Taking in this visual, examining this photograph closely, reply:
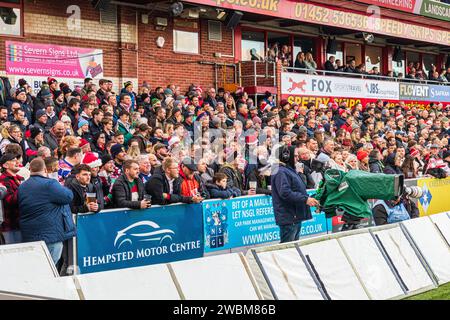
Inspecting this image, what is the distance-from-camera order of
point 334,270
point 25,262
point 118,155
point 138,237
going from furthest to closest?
point 118,155 → point 138,237 → point 334,270 → point 25,262

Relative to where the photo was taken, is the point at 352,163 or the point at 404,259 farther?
the point at 352,163

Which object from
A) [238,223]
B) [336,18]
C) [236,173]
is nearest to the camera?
[238,223]

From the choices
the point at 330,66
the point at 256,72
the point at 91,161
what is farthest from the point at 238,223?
the point at 330,66

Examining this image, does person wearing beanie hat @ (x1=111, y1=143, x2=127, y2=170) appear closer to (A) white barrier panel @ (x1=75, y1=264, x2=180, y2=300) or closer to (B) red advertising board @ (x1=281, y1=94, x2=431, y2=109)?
(A) white barrier panel @ (x1=75, y1=264, x2=180, y2=300)

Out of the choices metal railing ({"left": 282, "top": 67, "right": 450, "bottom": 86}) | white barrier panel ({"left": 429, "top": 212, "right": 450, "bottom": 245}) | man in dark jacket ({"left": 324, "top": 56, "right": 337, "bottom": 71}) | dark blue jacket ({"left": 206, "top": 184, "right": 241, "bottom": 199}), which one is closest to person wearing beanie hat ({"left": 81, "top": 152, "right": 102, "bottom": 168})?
dark blue jacket ({"left": 206, "top": 184, "right": 241, "bottom": 199})

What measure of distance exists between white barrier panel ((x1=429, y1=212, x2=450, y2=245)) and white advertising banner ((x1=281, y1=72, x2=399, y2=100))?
12.5 m

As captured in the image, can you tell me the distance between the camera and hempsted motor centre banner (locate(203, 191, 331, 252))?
12.1 meters

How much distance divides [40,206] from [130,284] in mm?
2454

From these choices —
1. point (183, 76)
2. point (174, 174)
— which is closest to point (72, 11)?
point (183, 76)

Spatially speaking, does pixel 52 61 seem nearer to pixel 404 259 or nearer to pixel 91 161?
pixel 91 161

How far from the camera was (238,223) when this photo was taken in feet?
41.2

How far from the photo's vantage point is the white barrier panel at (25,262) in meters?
6.90

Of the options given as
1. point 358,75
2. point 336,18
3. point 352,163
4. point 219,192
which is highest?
point 336,18

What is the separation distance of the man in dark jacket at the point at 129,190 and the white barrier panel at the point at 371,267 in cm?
309
